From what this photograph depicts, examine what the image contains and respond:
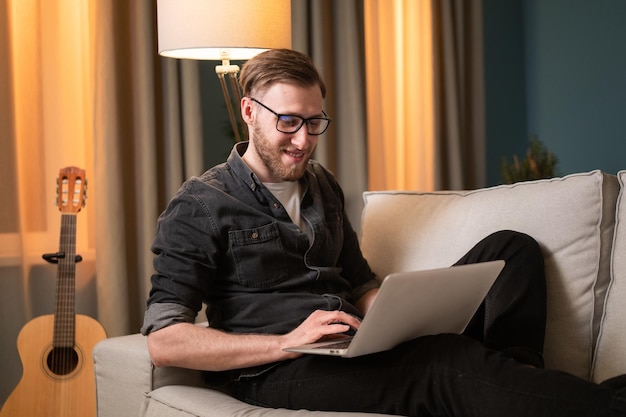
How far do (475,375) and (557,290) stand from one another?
0.51 m

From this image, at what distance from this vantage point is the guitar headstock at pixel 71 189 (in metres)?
2.57

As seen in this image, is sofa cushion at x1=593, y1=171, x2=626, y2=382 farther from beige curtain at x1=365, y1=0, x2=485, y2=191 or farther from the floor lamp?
beige curtain at x1=365, y1=0, x2=485, y2=191

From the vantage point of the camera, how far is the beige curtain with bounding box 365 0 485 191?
379cm

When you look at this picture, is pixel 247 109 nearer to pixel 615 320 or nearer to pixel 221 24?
pixel 221 24

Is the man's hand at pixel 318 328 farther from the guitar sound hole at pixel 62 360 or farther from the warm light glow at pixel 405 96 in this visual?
the warm light glow at pixel 405 96

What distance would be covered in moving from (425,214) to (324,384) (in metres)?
0.67

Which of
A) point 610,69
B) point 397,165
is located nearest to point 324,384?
point 397,165

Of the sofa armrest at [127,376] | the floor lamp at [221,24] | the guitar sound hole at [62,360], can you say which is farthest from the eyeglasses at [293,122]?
the guitar sound hole at [62,360]

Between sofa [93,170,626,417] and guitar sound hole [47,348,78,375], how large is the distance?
594mm

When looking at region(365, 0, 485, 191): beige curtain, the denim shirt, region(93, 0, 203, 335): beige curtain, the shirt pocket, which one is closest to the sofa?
the denim shirt

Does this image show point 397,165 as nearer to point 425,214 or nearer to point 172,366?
point 425,214

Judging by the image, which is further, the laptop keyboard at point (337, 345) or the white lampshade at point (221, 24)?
the white lampshade at point (221, 24)

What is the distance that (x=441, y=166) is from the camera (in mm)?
4027

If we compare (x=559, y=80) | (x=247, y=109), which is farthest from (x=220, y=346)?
(x=559, y=80)
